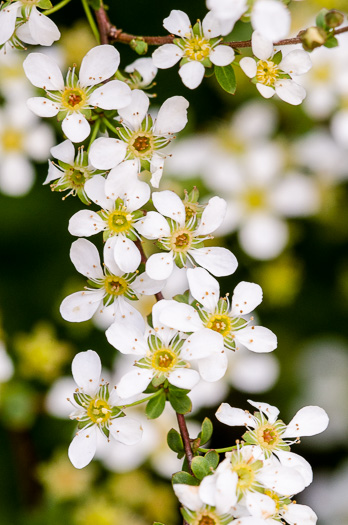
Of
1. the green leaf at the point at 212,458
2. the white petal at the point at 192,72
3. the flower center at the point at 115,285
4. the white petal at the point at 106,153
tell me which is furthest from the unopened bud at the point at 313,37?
the green leaf at the point at 212,458

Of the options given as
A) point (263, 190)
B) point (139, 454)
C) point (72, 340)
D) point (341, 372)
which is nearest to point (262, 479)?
point (139, 454)

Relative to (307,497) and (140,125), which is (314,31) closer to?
(140,125)

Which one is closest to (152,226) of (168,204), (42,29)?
(168,204)

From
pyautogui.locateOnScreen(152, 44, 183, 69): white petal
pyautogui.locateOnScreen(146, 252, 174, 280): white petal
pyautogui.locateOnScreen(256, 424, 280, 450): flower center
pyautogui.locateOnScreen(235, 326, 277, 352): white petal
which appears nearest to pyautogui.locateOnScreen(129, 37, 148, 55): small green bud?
pyautogui.locateOnScreen(152, 44, 183, 69): white petal

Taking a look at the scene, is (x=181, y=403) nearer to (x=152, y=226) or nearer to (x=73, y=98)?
(x=152, y=226)

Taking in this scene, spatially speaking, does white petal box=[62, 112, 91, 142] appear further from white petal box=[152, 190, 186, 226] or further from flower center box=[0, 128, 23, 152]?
flower center box=[0, 128, 23, 152]

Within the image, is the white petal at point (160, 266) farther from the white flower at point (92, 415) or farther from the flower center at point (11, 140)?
the flower center at point (11, 140)
